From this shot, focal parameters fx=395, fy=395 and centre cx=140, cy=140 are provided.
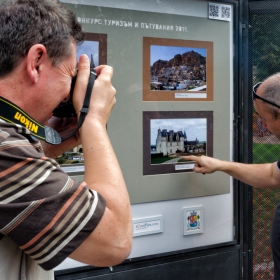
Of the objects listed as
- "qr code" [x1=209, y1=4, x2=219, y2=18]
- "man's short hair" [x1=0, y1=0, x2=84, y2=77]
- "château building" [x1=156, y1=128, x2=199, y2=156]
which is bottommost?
A: "château building" [x1=156, y1=128, x2=199, y2=156]

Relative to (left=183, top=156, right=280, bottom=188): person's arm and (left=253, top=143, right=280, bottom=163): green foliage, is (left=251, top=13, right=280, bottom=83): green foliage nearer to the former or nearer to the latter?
(left=253, top=143, right=280, bottom=163): green foliage

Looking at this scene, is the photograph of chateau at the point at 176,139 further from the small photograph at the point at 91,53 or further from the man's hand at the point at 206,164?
the small photograph at the point at 91,53

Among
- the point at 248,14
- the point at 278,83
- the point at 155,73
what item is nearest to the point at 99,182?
the point at 155,73

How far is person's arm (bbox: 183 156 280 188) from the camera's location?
7.34 feet

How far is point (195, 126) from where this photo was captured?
2.26 metres

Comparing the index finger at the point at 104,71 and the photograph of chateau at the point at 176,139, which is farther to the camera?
the photograph of chateau at the point at 176,139

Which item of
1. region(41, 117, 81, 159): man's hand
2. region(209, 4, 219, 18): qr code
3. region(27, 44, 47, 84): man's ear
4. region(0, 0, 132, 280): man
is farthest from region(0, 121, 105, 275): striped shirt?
region(209, 4, 219, 18): qr code

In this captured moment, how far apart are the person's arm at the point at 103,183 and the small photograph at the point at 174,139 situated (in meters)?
0.84

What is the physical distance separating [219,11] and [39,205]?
5.78 ft

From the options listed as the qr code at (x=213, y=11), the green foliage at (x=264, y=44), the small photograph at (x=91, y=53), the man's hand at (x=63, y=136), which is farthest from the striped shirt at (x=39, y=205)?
the green foliage at (x=264, y=44)

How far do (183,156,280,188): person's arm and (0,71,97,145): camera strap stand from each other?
3.59 feet

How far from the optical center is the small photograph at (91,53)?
6.32 feet

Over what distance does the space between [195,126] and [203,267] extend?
2.77ft

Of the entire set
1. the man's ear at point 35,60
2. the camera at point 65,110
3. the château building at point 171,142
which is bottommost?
the château building at point 171,142
